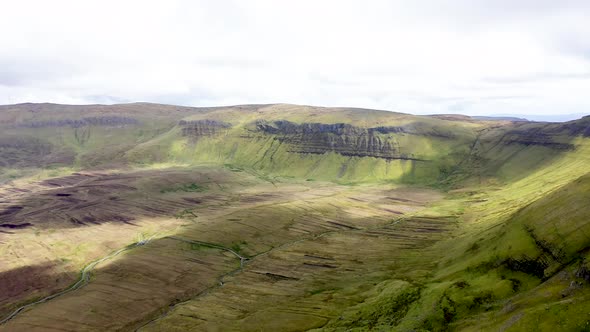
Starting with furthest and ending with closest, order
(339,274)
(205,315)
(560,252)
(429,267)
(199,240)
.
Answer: (199,240)
(339,274)
(429,267)
(205,315)
(560,252)

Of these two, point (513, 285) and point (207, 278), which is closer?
point (513, 285)

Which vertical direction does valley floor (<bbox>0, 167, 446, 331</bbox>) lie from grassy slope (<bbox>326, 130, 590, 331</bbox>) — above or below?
below

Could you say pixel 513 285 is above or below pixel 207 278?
above

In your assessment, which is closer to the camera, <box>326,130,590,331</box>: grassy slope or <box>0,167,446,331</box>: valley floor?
<box>326,130,590,331</box>: grassy slope

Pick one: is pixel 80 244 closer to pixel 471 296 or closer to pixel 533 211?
pixel 471 296

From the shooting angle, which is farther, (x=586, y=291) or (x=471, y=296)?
(x=471, y=296)

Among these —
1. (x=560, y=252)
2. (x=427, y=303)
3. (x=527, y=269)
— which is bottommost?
(x=427, y=303)

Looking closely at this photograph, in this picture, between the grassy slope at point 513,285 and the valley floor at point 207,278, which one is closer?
the grassy slope at point 513,285

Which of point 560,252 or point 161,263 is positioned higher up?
point 560,252

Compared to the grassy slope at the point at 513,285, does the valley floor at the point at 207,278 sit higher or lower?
lower

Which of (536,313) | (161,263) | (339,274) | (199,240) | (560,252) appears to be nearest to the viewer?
(536,313)

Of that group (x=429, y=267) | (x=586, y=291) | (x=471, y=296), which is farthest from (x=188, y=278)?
(x=586, y=291)
